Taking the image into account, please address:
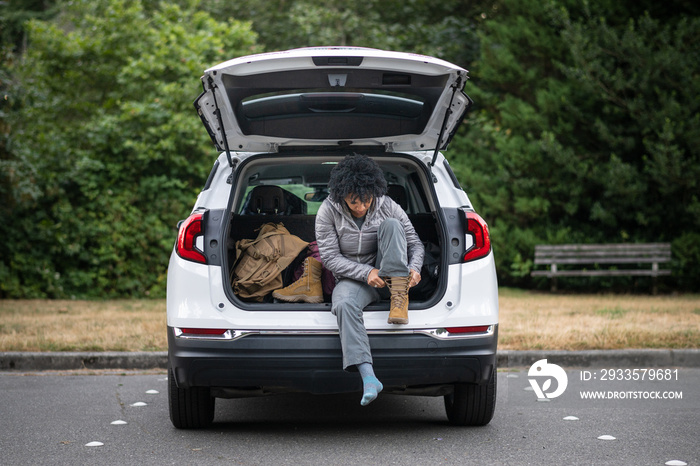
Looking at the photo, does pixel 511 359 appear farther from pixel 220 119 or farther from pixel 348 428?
pixel 220 119

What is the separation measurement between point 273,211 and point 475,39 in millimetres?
12484

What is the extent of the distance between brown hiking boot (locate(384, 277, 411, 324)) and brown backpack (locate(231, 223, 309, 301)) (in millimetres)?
800

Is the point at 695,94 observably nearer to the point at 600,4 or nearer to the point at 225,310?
the point at 600,4

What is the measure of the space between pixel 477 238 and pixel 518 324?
14.6ft

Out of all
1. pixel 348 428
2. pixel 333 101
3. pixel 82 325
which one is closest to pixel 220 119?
pixel 333 101

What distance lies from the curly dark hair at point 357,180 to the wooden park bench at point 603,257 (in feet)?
29.2

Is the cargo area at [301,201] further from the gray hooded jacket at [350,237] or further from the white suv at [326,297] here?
the gray hooded jacket at [350,237]

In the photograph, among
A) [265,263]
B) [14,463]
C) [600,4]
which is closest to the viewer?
[14,463]

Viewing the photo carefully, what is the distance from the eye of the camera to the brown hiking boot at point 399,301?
4.21 metres

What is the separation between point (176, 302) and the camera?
4.35 metres

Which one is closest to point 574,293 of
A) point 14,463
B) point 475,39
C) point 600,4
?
point 600,4

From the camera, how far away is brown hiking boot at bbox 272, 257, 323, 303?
459 centimetres

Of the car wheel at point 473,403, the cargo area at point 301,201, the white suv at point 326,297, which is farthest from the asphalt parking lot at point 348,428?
the cargo area at point 301,201

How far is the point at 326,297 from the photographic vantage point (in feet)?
16.0
